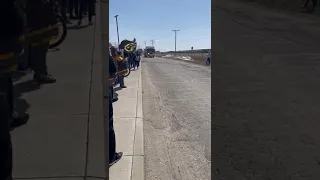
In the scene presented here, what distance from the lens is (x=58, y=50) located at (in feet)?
8.07

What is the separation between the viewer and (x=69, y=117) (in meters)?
2.49

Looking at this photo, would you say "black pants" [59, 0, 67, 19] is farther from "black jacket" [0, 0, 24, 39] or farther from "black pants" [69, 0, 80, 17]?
"black jacket" [0, 0, 24, 39]

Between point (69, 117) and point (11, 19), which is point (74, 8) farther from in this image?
point (69, 117)

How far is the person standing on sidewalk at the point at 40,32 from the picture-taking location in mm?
2295

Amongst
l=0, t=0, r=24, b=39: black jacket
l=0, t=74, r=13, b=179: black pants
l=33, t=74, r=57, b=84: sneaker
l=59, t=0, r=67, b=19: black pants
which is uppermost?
l=59, t=0, r=67, b=19: black pants

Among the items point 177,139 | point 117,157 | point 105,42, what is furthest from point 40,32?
point 177,139

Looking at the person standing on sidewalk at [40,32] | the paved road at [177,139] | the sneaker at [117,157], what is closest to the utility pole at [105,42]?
the person standing on sidewalk at [40,32]
